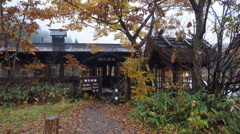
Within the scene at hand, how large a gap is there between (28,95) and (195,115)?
28.3ft

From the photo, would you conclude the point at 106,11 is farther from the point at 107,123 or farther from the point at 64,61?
the point at 64,61

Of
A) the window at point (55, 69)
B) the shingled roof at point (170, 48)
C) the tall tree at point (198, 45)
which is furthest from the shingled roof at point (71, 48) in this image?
the tall tree at point (198, 45)

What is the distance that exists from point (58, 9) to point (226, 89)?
883 centimetres

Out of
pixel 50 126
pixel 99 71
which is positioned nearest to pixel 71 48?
pixel 99 71

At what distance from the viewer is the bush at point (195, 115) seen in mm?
4418

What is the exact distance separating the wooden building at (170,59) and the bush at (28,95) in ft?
18.3

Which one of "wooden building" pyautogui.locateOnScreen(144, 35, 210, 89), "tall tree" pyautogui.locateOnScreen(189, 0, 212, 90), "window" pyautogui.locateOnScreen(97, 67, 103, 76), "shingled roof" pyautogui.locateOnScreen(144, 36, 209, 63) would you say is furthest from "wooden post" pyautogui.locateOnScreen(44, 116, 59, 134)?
"window" pyautogui.locateOnScreen(97, 67, 103, 76)

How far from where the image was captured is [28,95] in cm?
925

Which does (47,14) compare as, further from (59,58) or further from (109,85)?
(109,85)

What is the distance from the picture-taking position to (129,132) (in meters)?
5.01

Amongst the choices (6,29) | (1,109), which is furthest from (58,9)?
(1,109)

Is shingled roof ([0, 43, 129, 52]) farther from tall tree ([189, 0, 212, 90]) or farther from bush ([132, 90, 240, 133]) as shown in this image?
bush ([132, 90, 240, 133])

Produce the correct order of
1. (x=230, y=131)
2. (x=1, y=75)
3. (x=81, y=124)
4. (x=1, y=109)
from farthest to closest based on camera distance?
(x=1, y=75) < (x=1, y=109) < (x=81, y=124) < (x=230, y=131)

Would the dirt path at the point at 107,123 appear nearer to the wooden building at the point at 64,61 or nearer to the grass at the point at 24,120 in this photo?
the grass at the point at 24,120
